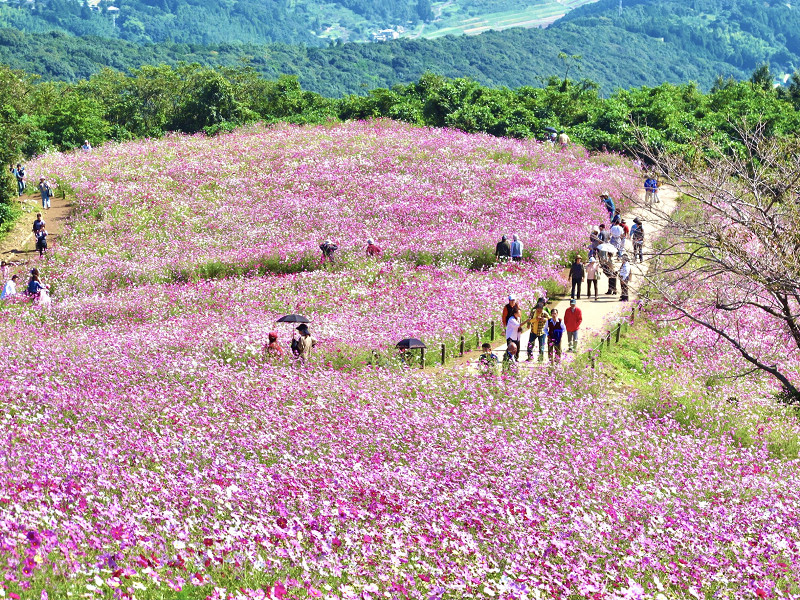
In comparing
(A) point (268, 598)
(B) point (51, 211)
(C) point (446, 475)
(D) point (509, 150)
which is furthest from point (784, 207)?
(B) point (51, 211)

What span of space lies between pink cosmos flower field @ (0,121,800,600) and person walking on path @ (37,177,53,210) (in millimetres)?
7416

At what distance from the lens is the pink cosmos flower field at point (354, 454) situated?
7824 mm

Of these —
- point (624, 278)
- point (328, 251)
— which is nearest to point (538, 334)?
point (624, 278)

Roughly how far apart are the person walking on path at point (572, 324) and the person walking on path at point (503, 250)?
6.62 meters

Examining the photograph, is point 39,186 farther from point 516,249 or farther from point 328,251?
point 516,249

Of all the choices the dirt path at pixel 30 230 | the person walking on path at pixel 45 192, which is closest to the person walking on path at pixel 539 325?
the dirt path at pixel 30 230

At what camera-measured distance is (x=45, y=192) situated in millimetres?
33438

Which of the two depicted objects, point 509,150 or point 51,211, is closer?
point 51,211

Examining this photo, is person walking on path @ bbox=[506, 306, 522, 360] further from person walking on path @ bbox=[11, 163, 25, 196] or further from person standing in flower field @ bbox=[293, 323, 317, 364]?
person walking on path @ bbox=[11, 163, 25, 196]

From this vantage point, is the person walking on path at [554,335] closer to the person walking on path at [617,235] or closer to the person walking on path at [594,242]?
the person walking on path at [594,242]

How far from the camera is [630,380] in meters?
17.9

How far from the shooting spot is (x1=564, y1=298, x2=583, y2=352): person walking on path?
746 inches

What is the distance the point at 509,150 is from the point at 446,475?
31399 mm

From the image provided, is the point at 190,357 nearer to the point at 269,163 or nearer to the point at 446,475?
the point at 446,475
